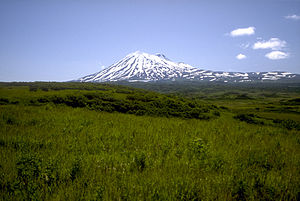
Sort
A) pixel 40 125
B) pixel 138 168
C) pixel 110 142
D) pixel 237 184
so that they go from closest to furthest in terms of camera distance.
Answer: pixel 237 184, pixel 138 168, pixel 110 142, pixel 40 125

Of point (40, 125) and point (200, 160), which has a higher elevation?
point (40, 125)

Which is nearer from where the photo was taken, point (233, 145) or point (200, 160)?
point (200, 160)

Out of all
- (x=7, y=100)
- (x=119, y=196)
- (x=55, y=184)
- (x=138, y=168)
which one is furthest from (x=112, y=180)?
(x=7, y=100)

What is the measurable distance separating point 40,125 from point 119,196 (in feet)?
18.6

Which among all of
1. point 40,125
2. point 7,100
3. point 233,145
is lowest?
point 233,145

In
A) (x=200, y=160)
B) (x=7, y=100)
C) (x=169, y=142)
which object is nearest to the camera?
(x=200, y=160)

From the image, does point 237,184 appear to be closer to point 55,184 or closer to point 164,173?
point 164,173

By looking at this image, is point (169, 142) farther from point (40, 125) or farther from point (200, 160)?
point (40, 125)

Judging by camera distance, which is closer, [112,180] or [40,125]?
[112,180]

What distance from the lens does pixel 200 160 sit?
174 inches

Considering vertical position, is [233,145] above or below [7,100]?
below

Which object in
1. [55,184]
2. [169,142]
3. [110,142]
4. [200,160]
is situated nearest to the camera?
[55,184]

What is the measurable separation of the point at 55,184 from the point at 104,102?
9.41 m

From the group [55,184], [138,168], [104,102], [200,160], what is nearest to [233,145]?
[200,160]
